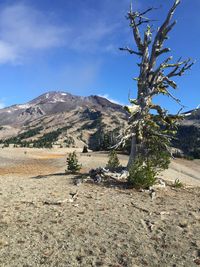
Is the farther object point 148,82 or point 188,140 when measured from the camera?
point 188,140

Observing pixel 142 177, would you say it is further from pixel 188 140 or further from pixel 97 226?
pixel 188 140

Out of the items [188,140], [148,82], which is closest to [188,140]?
[188,140]

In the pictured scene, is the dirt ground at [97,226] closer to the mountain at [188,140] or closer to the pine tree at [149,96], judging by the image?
the pine tree at [149,96]

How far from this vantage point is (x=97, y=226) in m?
13.6

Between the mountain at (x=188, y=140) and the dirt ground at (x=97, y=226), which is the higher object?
the mountain at (x=188, y=140)

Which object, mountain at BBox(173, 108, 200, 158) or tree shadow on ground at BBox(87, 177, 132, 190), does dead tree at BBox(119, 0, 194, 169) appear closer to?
tree shadow on ground at BBox(87, 177, 132, 190)

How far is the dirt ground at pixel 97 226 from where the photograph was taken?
11.0 meters

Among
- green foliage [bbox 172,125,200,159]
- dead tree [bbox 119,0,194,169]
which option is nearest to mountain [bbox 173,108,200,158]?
green foliage [bbox 172,125,200,159]

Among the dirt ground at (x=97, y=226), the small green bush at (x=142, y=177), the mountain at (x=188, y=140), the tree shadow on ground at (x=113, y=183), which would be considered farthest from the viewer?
the mountain at (x=188, y=140)

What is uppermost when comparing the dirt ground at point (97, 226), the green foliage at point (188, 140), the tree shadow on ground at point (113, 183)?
the green foliage at point (188, 140)

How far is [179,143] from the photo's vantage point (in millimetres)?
160875

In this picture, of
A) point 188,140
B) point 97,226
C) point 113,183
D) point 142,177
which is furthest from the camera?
point 188,140

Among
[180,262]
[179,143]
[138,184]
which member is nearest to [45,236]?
[180,262]

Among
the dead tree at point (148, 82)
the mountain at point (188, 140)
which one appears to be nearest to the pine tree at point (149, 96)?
the dead tree at point (148, 82)
